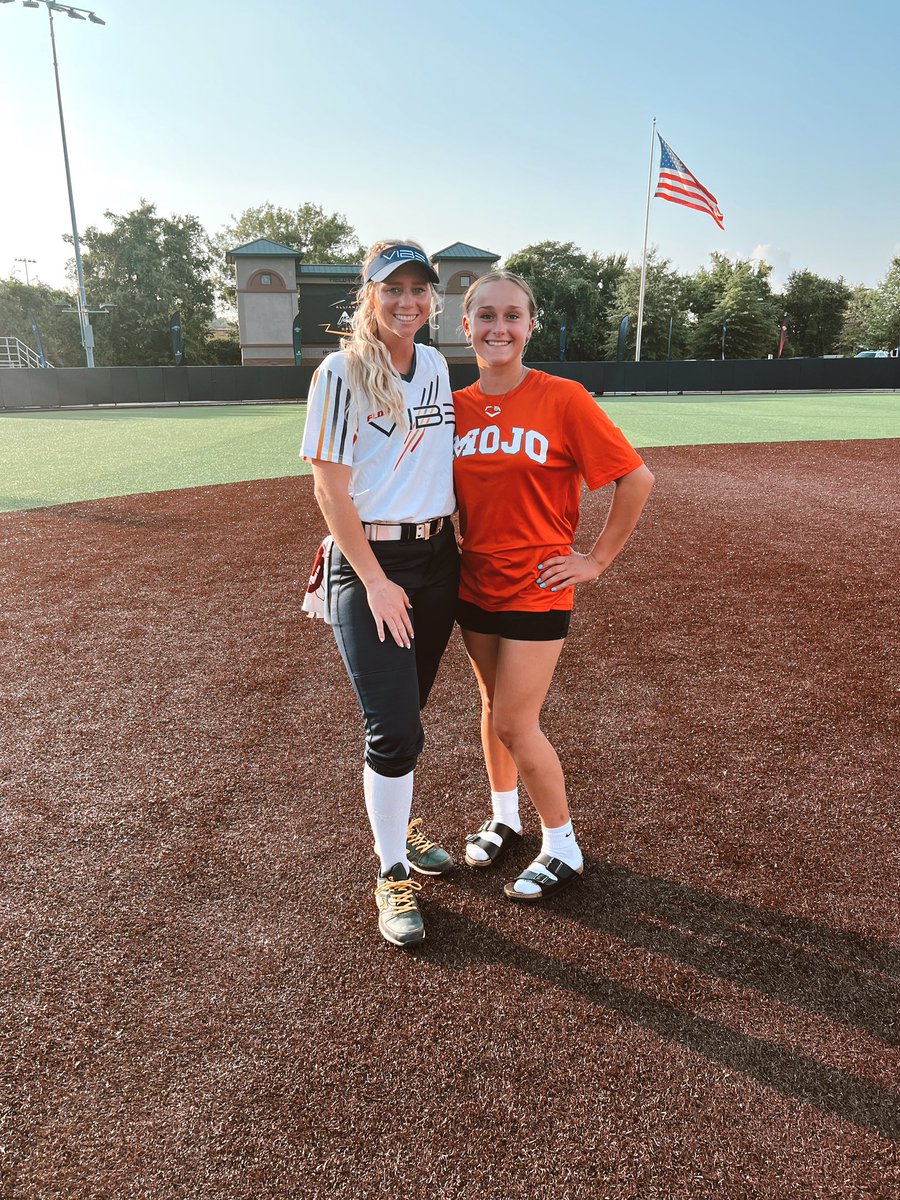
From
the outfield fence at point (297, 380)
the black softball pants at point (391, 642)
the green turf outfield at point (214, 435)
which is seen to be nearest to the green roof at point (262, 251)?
the outfield fence at point (297, 380)

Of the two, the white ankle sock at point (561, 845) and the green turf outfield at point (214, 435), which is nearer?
the white ankle sock at point (561, 845)

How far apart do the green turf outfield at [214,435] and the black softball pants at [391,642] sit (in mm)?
8958

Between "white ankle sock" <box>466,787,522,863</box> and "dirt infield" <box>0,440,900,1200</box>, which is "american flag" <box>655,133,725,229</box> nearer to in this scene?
"dirt infield" <box>0,440,900,1200</box>

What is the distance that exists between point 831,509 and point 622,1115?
8903 millimetres

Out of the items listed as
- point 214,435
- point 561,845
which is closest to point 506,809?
point 561,845

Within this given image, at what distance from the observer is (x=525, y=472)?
2486mm

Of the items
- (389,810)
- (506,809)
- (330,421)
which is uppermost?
(330,421)

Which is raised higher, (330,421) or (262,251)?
(262,251)

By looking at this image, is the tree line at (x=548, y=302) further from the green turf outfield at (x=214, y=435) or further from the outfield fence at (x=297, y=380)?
the green turf outfield at (x=214, y=435)

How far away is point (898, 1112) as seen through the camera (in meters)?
1.94

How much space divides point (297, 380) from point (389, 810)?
29.1m

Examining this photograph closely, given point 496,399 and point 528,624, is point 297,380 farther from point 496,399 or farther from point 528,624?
point 528,624

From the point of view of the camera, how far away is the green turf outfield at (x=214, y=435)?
1199cm

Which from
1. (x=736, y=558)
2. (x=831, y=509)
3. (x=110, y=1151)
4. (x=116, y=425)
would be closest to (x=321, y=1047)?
(x=110, y=1151)
